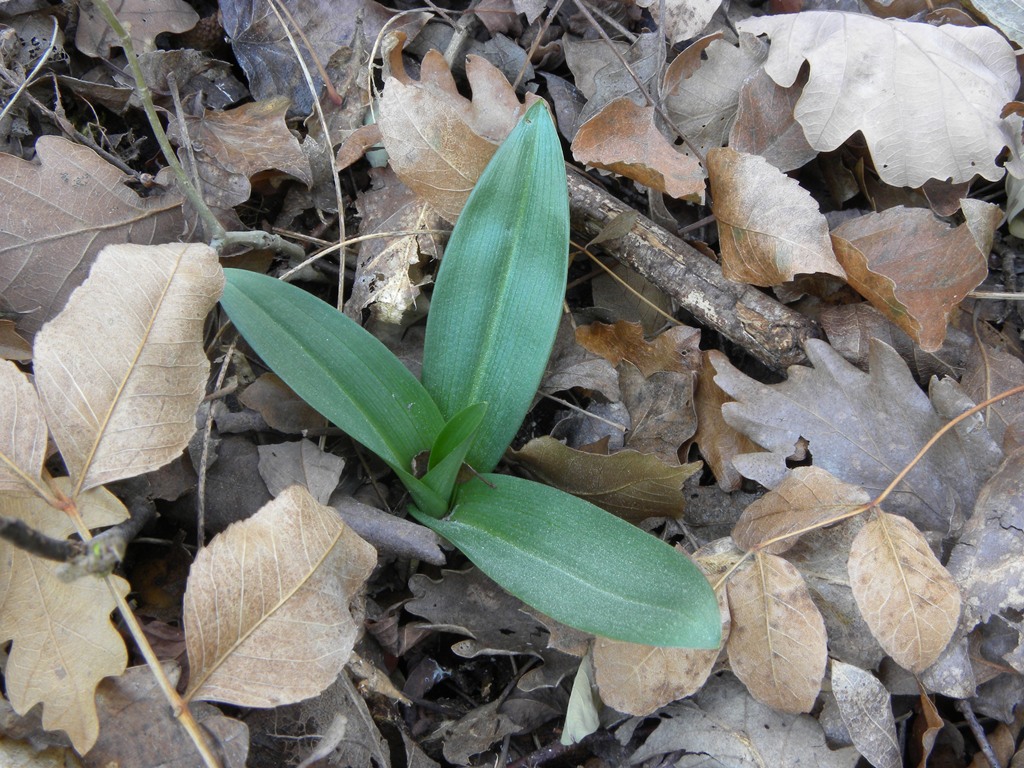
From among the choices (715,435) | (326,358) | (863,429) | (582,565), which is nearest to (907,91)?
(863,429)

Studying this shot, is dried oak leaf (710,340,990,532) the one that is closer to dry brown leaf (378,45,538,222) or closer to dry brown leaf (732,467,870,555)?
dry brown leaf (732,467,870,555)

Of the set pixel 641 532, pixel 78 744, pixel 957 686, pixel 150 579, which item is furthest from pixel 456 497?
pixel 957 686

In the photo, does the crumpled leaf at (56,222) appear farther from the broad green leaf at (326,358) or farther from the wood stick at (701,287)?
the wood stick at (701,287)

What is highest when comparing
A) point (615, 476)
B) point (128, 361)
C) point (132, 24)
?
point (132, 24)

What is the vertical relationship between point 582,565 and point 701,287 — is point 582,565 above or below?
below

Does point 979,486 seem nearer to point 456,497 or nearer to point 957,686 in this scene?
point 957,686

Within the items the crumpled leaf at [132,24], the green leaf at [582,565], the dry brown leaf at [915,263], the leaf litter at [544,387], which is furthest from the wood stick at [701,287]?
the crumpled leaf at [132,24]

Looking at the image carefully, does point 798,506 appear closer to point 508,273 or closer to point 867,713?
point 867,713
